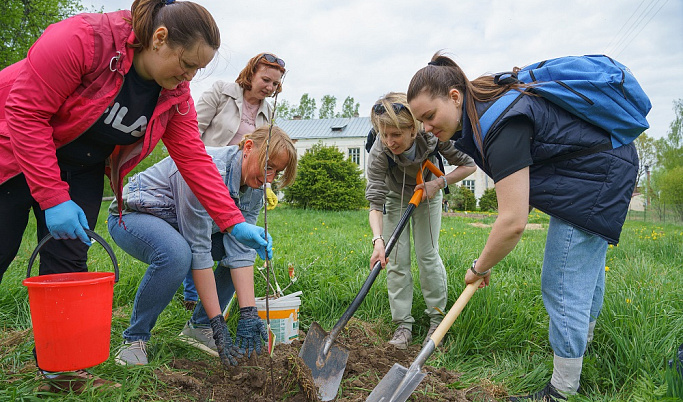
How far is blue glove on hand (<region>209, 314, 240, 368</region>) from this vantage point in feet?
7.26

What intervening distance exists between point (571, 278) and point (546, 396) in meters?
0.59

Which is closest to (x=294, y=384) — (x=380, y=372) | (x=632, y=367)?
(x=380, y=372)

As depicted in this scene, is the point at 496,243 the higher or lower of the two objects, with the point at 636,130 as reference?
lower

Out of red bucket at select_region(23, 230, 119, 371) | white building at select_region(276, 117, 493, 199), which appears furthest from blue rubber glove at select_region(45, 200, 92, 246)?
white building at select_region(276, 117, 493, 199)

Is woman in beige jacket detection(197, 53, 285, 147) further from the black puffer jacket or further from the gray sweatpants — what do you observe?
the black puffer jacket

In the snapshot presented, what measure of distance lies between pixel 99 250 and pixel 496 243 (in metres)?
4.55

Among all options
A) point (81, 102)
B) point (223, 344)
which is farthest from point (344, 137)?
point (81, 102)

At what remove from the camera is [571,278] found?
1.98m

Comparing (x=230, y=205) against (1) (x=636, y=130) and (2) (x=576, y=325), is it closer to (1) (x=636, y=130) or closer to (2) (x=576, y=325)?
(2) (x=576, y=325)

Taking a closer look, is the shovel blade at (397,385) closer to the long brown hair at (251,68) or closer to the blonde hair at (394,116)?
the blonde hair at (394,116)

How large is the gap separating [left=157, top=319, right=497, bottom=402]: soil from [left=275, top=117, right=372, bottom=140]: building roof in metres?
30.0

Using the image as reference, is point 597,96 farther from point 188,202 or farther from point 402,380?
point 188,202

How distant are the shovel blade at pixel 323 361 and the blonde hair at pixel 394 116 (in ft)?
3.86

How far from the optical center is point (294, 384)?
217cm
